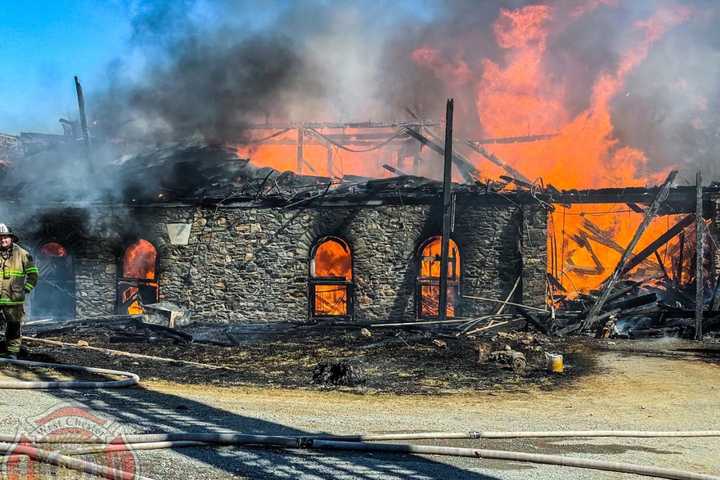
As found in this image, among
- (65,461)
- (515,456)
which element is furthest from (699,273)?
(65,461)

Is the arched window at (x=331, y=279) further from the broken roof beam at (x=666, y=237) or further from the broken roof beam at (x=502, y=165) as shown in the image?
the broken roof beam at (x=666, y=237)

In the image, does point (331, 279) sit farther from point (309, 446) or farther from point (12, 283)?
point (309, 446)

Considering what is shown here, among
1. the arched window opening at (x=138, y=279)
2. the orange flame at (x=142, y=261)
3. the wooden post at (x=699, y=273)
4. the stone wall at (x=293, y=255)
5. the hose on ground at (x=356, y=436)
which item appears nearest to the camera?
the hose on ground at (x=356, y=436)

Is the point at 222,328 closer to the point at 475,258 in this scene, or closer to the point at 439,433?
the point at 475,258

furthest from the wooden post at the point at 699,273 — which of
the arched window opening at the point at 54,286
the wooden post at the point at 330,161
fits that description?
the arched window opening at the point at 54,286

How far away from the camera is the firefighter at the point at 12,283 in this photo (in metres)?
9.96

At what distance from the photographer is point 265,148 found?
92.8 feet

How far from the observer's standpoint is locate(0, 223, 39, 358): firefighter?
9961 millimetres

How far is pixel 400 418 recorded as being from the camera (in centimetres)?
756

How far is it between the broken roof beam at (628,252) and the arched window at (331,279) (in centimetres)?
640

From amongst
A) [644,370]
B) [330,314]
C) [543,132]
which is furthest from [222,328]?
[543,132]

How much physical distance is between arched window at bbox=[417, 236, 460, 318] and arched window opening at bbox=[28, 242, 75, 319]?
10.3 metres

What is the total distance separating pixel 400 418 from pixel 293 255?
11.8 meters

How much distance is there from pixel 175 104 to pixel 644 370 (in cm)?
2160
